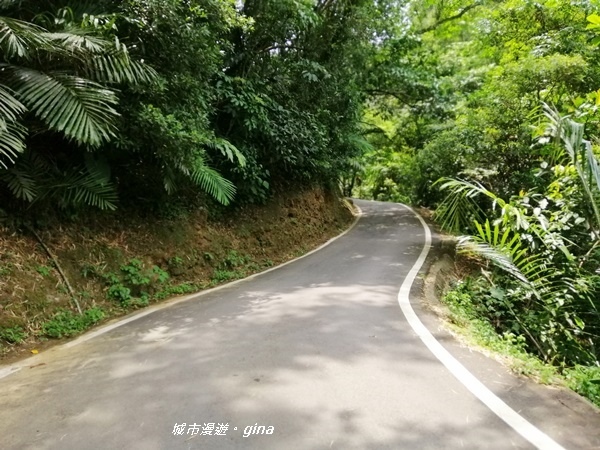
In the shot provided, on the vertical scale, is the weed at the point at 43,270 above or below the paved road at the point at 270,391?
above

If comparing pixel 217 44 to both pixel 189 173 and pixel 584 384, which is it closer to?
pixel 189 173

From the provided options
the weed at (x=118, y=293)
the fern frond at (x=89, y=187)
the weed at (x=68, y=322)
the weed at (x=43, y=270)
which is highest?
the fern frond at (x=89, y=187)

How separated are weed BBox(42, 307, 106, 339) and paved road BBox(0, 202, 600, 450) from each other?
0.52m

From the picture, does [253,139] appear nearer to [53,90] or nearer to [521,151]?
[53,90]

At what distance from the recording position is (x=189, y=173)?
23.1ft

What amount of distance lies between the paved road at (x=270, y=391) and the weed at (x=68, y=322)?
1.72 ft

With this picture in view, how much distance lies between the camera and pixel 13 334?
4566 millimetres

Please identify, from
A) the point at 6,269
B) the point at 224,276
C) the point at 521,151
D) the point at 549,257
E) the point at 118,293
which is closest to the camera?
the point at 6,269

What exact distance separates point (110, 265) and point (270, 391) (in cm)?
438

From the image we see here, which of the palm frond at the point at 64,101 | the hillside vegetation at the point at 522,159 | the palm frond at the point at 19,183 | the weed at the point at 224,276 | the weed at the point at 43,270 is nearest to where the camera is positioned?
the palm frond at the point at 64,101

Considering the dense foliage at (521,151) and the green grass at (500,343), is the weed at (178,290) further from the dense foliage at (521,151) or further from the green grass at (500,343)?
the dense foliage at (521,151)

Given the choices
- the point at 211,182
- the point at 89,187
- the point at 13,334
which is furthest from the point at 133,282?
the point at 211,182

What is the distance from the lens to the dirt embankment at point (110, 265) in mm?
4957

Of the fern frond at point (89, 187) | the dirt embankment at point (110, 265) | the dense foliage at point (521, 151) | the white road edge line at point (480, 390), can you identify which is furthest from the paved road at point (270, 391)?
the fern frond at point (89, 187)
